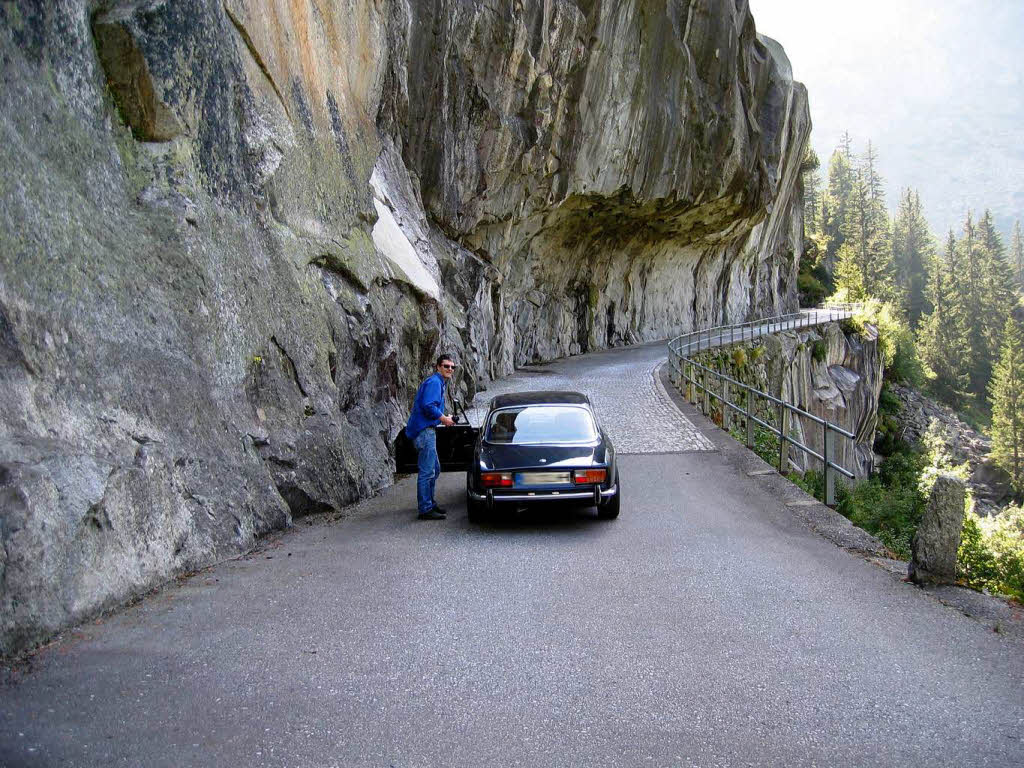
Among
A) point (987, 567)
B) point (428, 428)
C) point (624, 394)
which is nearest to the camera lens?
point (428, 428)

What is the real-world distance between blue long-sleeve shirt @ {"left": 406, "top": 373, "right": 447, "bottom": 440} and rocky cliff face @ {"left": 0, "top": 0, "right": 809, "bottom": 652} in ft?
3.54

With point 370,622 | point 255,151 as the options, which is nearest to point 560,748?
point 370,622

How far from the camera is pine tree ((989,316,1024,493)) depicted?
62281mm

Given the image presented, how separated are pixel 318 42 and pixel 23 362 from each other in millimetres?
8541

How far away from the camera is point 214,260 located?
26.0ft

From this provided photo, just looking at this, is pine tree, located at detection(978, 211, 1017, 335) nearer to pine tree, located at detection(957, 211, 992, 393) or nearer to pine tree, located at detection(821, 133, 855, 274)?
pine tree, located at detection(957, 211, 992, 393)

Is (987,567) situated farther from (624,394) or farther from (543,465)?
(624,394)

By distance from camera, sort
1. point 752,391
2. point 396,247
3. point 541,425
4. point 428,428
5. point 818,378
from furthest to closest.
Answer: point 818,378 → point 396,247 → point 752,391 → point 541,425 → point 428,428

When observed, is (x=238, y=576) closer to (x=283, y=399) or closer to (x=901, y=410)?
(x=283, y=399)

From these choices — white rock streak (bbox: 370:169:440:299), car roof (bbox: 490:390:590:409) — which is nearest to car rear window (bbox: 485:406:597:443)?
car roof (bbox: 490:390:590:409)

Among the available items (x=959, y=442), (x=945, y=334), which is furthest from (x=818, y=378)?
(x=945, y=334)

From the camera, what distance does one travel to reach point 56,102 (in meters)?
6.36

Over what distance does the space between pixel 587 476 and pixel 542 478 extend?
48 cm

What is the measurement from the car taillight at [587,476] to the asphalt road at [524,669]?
1188 mm
